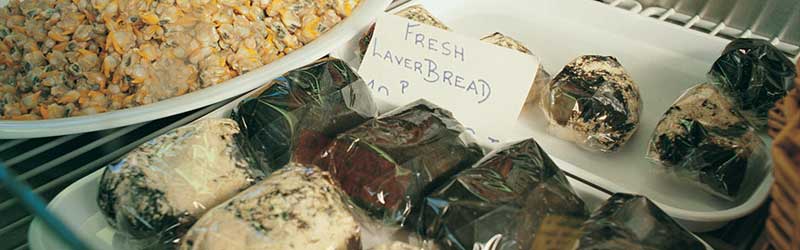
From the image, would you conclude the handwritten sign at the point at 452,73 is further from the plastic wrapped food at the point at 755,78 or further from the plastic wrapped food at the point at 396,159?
the plastic wrapped food at the point at 755,78

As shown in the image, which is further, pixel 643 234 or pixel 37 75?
pixel 37 75

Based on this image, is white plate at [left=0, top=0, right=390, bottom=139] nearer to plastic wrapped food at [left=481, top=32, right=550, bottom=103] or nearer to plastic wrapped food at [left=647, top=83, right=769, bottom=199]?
plastic wrapped food at [left=481, top=32, right=550, bottom=103]

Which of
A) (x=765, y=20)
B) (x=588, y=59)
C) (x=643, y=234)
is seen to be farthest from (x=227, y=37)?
(x=765, y=20)

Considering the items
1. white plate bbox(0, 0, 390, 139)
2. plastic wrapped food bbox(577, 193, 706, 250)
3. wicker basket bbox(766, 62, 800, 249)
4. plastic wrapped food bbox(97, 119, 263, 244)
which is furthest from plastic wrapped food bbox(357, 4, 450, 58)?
wicker basket bbox(766, 62, 800, 249)

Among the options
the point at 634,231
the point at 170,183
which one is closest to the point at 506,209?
the point at 634,231

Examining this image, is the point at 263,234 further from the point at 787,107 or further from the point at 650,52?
the point at 650,52

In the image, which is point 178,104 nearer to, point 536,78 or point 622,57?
point 536,78
